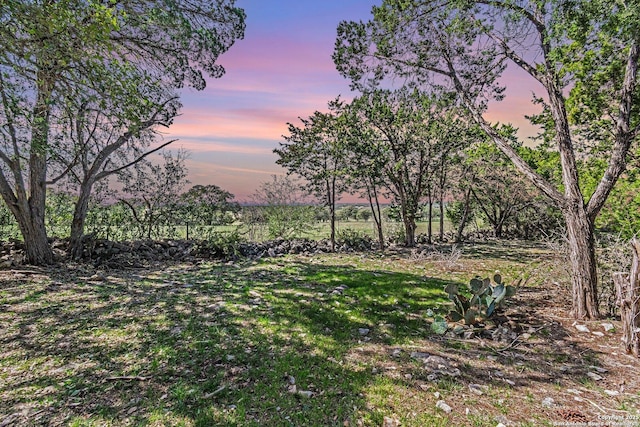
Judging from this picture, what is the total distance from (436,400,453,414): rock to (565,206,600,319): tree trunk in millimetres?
3046

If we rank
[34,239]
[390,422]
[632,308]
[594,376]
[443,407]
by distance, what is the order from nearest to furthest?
1. [390,422]
2. [443,407]
3. [594,376]
4. [632,308]
5. [34,239]

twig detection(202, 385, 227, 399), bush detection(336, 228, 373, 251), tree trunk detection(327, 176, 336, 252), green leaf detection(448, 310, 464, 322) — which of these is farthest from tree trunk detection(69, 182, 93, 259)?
green leaf detection(448, 310, 464, 322)

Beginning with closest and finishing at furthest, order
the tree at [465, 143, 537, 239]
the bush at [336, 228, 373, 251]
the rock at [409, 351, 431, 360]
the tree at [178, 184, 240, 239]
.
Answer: the rock at [409, 351, 431, 360] → the tree at [178, 184, 240, 239] → the bush at [336, 228, 373, 251] → the tree at [465, 143, 537, 239]

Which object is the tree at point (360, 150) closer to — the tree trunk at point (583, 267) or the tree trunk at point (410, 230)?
the tree trunk at point (410, 230)

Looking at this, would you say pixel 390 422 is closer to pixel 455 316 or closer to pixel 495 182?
pixel 455 316

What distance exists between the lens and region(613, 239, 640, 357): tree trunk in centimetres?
329

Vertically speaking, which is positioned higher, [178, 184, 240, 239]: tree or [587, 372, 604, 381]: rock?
[178, 184, 240, 239]: tree

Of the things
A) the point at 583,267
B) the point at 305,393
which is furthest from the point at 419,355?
Answer: the point at 583,267

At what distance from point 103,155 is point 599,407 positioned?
10274mm

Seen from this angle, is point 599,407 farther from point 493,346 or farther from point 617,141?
point 617,141

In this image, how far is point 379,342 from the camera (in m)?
3.63

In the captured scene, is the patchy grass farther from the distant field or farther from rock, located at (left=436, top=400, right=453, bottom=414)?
the distant field

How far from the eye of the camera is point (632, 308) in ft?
10.9

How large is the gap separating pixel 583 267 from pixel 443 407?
323 centimetres
